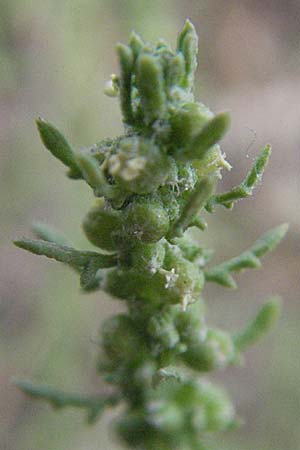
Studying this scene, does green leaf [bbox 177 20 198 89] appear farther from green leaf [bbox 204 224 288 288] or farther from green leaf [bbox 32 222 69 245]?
green leaf [bbox 32 222 69 245]

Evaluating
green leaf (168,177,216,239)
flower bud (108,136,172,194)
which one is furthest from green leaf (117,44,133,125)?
green leaf (168,177,216,239)

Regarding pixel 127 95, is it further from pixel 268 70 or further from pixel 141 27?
pixel 268 70

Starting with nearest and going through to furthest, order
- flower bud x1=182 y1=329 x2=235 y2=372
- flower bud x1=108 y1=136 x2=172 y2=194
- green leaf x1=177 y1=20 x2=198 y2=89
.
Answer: flower bud x1=108 y1=136 x2=172 y2=194, green leaf x1=177 y1=20 x2=198 y2=89, flower bud x1=182 y1=329 x2=235 y2=372


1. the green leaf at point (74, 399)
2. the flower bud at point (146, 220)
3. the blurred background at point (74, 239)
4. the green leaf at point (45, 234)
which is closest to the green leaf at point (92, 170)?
the flower bud at point (146, 220)

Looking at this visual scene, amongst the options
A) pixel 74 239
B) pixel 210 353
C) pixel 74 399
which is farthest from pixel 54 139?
pixel 74 239

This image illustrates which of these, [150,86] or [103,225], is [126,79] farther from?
[103,225]

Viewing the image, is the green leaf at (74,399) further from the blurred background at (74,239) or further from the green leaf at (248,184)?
the blurred background at (74,239)
